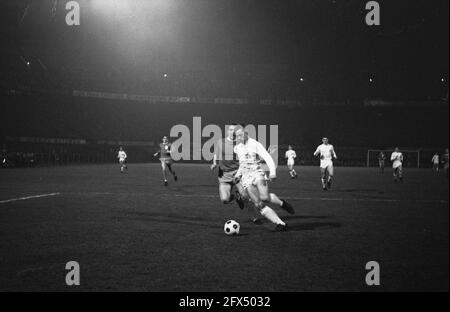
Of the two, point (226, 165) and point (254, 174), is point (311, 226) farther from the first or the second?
point (226, 165)

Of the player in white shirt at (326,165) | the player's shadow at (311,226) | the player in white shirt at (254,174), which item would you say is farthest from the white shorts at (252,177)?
the player in white shirt at (326,165)

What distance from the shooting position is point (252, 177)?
8961mm

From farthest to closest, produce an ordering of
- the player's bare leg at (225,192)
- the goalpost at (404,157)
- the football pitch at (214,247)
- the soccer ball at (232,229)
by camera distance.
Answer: the goalpost at (404,157) < the player's bare leg at (225,192) < the soccer ball at (232,229) < the football pitch at (214,247)

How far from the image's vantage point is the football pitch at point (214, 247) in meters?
5.38

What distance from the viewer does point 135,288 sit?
16.8 ft

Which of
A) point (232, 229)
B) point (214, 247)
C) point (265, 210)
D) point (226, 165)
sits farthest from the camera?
point (226, 165)

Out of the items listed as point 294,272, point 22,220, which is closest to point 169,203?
point 22,220

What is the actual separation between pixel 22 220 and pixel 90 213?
5.38ft

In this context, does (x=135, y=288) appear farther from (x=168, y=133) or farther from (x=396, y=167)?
(x=168, y=133)

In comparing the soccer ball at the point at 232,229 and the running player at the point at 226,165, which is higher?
the running player at the point at 226,165

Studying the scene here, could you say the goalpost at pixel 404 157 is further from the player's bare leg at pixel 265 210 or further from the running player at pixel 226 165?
the player's bare leg at pixel 265 210

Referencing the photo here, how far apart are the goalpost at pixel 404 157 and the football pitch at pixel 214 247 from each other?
43.2 meters

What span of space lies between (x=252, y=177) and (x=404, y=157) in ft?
164

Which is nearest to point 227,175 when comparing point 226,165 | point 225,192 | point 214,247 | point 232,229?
point 226,165
